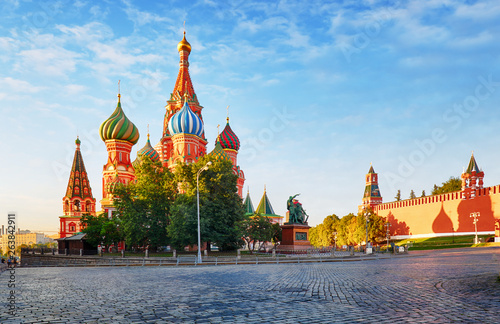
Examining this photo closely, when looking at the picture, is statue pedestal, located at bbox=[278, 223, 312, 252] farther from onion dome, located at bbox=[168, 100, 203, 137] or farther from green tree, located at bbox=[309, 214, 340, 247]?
green tree, located at bbox=[309, 214, 340, 247]

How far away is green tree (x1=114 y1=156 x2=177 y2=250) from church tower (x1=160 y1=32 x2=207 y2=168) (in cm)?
609

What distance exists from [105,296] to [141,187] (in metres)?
32.1

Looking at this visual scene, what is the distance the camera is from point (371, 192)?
105500mm

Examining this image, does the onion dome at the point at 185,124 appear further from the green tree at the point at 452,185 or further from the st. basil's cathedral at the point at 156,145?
the green tree at the point at 452,185

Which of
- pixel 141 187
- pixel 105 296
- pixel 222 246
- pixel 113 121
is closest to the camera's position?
pixel 105 296

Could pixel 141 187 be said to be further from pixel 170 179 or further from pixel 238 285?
pixel 238 285

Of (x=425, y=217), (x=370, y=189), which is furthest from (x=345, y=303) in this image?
(x=370, y=189)

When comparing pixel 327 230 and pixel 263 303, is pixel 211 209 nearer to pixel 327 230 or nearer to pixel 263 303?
pixel 263 303

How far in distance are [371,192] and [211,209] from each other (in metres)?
80.4

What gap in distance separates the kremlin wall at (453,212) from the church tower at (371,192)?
1853 cm

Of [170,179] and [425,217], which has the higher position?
[170,179]

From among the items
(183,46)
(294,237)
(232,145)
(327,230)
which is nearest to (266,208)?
(327,230)

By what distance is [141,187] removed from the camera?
40344 mm

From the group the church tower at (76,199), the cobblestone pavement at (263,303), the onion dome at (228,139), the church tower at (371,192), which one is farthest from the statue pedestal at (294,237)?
the church tower at (371,192)
